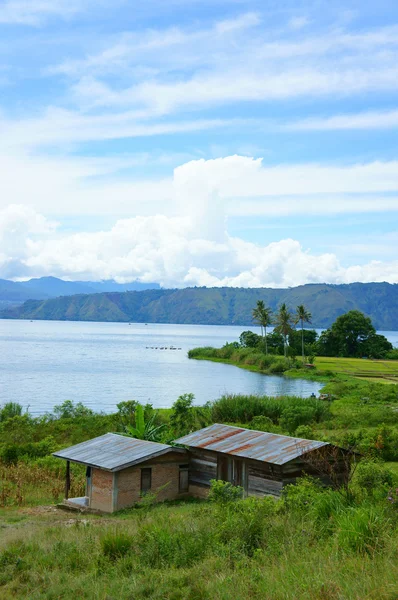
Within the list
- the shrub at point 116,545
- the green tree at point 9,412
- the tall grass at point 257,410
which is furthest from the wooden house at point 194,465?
the green tree at point 9,412

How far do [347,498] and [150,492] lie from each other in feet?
36.5

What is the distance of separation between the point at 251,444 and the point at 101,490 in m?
5.11

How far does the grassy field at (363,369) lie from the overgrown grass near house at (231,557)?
2566 inches

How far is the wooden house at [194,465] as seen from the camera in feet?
63.7

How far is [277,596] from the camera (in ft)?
23.7

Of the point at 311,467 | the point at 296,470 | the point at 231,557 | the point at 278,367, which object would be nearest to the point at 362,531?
the point at 231,557

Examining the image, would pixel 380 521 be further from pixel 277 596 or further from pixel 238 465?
pixel 238 465

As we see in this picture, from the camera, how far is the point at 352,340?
4545 inches

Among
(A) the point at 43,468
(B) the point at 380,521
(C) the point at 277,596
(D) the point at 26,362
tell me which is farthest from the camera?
(D) the point at 26,362

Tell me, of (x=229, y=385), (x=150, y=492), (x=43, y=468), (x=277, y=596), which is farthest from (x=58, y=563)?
(x=229, y=385)

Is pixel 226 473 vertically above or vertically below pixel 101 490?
above

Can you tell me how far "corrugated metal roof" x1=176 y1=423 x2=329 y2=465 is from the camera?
1917 cm

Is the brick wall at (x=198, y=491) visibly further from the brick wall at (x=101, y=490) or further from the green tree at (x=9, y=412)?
the green tree at (x=9, y=412)

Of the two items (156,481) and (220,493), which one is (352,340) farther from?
(220,493)
